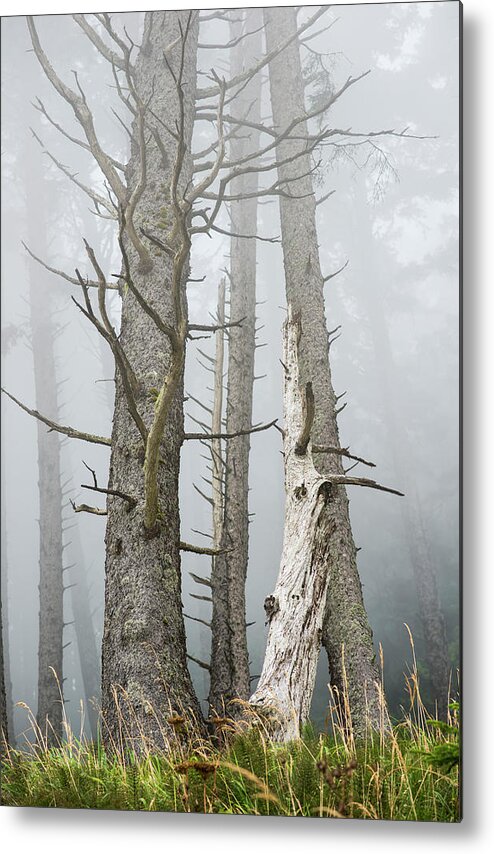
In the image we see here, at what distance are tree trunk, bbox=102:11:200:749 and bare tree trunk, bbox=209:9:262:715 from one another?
28.6 inches

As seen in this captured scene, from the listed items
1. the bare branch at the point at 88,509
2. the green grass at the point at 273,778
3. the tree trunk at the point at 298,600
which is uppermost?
the bare branch at the point at 88,509

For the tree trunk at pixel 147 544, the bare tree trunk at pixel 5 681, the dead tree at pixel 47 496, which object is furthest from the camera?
the dead tree at pixel 47 496

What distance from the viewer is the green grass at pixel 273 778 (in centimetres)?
251

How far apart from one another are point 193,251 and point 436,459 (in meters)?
1.52

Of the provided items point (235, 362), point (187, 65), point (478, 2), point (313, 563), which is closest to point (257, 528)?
point (235, 362)

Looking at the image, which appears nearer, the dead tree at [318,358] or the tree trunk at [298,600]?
the tree trunk at [298,600]

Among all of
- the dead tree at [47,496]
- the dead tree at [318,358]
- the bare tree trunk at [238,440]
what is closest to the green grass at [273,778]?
the dead tree at [47,496]

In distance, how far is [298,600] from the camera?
2.67m

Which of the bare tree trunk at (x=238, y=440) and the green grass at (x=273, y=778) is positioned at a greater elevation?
the bare tree trunk at (x=238, y=440)

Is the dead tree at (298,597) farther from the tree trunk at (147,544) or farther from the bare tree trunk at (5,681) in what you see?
the bare tree trunk at (5,681)

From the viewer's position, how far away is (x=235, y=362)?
4.47 metres

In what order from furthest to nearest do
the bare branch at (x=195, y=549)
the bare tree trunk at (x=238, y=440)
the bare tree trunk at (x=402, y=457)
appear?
the bare tree trunk at (x=238, y=440)
the bare tree trunk at (x=402, y=457)
the bare branch at (x=195, y=549)

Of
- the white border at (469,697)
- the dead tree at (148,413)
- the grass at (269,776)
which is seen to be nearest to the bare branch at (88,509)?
the dead tree at (148,413)

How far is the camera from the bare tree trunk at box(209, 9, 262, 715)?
153 inches
